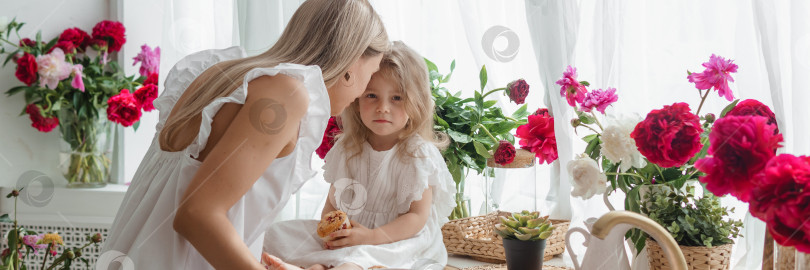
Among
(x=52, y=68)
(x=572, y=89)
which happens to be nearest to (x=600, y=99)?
(x=572, y=89)

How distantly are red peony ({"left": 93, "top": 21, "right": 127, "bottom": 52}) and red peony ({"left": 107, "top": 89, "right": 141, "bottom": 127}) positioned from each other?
0.22m

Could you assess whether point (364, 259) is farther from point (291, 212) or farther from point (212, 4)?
point (212, 4)

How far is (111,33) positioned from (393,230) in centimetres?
124

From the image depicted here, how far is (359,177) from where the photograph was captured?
1438 mm

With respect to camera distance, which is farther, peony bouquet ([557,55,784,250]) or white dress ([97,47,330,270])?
white dress ([97,47,330,270])

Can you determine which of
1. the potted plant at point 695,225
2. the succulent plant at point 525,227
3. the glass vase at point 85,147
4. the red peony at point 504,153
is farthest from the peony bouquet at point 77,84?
the potted plant at point 695,225

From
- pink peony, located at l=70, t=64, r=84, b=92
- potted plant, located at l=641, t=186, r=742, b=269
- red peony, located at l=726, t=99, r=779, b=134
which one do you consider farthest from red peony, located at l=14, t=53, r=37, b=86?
red peony, located at l=726, t=99, r=779, b=134

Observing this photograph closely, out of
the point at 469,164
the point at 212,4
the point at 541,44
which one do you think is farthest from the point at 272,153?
the point at 212,4

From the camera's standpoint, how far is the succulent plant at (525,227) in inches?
43.7

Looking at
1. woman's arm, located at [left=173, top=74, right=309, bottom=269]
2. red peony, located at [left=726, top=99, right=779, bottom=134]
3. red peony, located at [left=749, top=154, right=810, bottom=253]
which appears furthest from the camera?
red peony, located at [left=726, top=99, right=779, bottom=134]

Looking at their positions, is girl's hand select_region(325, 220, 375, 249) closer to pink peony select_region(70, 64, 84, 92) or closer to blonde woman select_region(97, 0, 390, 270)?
blonde woman select_region(97, 0, 390, 270)

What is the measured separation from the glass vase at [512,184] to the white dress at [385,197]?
0.09 meters

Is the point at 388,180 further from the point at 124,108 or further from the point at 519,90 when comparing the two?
the point at 124,108

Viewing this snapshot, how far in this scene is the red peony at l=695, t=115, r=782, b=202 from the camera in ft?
2.27
